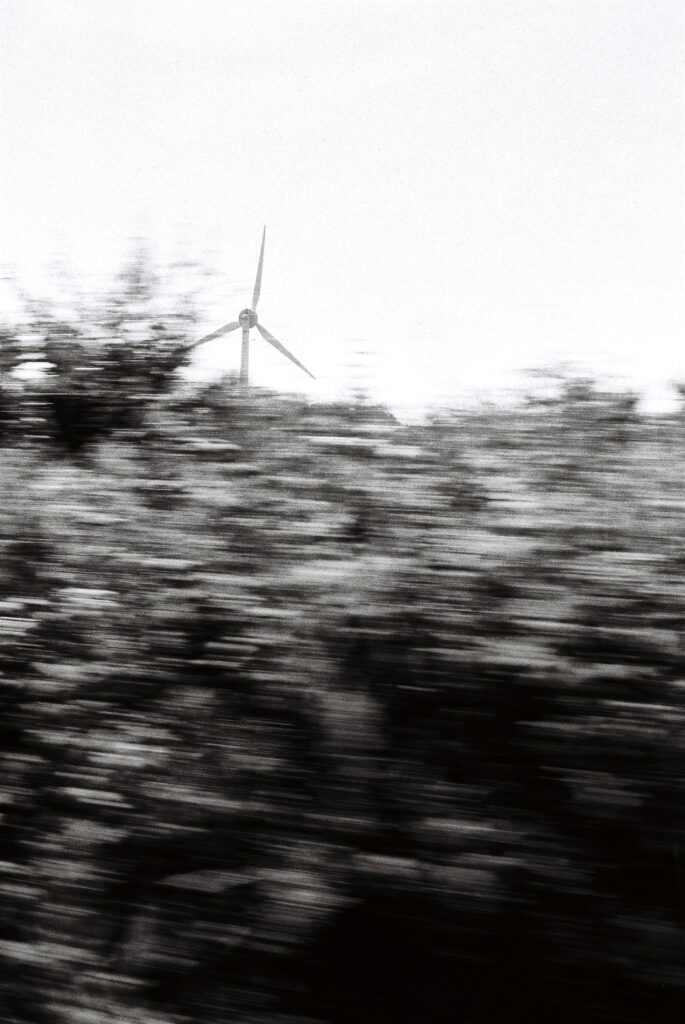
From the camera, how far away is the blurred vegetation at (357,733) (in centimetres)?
176

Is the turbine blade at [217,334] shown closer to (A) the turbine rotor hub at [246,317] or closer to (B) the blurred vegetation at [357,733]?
(A) the turbine rotor hub at [246,317]

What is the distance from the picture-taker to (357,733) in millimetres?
1895

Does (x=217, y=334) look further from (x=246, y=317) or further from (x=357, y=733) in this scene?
(x=357, y=733)

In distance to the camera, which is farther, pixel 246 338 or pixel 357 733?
pixel 246 338

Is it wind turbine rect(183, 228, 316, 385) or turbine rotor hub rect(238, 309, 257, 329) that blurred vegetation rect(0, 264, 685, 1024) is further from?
turbine rotor hub rect(238, 309, 257, 329)

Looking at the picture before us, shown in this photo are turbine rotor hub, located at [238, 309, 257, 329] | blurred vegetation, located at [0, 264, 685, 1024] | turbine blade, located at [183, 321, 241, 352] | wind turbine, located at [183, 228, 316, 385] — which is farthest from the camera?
turbine rotor hub, located at [238, 309, 257, 329]

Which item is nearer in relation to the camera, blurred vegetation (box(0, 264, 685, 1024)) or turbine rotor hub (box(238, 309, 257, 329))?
blurred vegetation (box(0, 264, 685, 1024))

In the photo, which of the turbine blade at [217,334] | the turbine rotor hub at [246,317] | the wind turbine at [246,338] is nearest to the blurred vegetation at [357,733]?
the wind turbine at [246,338]

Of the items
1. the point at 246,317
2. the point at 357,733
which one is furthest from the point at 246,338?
the point at 357,733

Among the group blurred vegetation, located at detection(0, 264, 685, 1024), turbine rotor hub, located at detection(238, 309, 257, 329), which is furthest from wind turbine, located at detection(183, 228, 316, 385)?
blurred vegetation, located at detection(0, 264, 685, 1024)

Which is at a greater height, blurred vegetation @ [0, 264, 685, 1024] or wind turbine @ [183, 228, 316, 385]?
wind turbine @ [183, 228, 316, 385]

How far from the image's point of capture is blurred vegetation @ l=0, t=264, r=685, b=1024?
1.76 meters

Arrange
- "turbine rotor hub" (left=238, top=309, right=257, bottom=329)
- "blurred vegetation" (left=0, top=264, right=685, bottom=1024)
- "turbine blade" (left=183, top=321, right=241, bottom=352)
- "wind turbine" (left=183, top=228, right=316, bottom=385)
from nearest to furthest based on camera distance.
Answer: "blurred vegetation" (left=0, top=264, right=685, bottom=1024)
"wind turbine" (left=183, top=228, right=316, bottom=385)
"turbine blade" (left=183, top=321, right=241, bottom=352)
"turbine rotor hub" (left=238, top=309, right=257, bottom=329)

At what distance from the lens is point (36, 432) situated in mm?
3439
